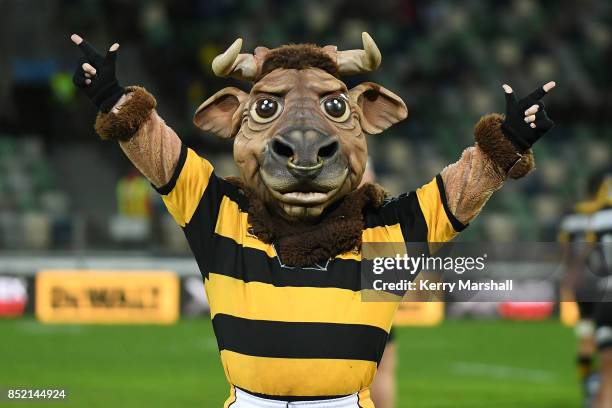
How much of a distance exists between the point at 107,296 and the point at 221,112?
37.5ft

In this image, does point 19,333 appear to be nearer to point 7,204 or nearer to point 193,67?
point 7,204

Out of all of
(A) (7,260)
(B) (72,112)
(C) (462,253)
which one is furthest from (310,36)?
(C) (462,253)

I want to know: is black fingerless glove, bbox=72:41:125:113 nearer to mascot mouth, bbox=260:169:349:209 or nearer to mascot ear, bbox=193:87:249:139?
mascot ear, bbox=193:87:249:139

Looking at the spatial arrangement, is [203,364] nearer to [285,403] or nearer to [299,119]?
[285,403]

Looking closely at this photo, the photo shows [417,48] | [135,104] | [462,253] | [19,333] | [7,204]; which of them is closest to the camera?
[135,104]

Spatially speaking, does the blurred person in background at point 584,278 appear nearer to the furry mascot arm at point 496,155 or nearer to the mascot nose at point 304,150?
the furry mascot arm at point 496,155

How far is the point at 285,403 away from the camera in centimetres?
435

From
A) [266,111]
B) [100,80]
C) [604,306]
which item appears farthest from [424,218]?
[604,306]

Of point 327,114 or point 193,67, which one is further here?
point 193,67

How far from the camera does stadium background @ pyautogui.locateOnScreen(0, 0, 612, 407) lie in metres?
13.3

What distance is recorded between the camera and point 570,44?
23.6 m

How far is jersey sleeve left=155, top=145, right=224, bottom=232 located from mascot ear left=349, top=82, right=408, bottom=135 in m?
0.66

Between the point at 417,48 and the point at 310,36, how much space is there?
6.98 feet

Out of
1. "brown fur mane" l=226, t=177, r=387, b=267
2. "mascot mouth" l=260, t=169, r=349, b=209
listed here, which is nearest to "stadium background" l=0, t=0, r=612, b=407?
"brown fur mane" l=226, t=177, r=387, b=267
